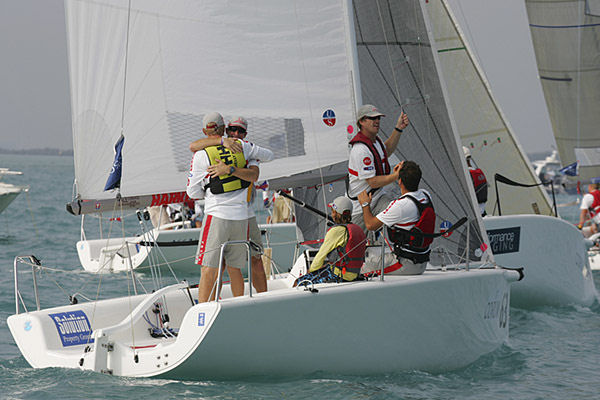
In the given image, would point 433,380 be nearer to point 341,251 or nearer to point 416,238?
point 416,238

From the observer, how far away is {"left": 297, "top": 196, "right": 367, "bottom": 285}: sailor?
612 cm

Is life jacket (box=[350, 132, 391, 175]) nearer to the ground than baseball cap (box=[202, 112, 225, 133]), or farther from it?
nearer to the ground

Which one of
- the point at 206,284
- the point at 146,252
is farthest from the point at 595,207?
the point at 206,284

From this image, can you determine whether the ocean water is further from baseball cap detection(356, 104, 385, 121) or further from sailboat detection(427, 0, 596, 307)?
baseball cap detection(356, 104, 385, 121)

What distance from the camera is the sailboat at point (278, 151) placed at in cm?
566

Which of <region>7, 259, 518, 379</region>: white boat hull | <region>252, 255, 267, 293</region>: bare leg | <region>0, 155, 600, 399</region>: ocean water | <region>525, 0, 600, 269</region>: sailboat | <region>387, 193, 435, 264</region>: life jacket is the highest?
<region>525, 0, 600, 269</region>: sailboat

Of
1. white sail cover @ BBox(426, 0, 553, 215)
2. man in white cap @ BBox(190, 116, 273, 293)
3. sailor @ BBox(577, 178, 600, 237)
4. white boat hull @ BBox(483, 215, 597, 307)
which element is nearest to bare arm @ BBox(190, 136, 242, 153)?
man in white cap @ BBox(190, 116, 273, 293)

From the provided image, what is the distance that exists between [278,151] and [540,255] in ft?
15.0

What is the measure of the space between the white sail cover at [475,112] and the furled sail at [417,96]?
4736 mm

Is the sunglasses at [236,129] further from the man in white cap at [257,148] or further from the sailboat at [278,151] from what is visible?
the sailboat at [278,151]

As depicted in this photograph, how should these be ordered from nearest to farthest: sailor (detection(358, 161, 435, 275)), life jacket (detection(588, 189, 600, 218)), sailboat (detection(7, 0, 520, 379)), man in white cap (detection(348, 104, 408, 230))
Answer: sailboat (detection(7, 0, 520, 379)) → sailor (detection(358, 161, 435, 275)) → man in white cap (detection(348, 104, 408, 230)) → life jacket (detection(588, 189, 600, 218))

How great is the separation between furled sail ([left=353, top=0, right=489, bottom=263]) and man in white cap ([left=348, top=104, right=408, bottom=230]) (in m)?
0.83

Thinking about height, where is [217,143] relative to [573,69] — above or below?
below

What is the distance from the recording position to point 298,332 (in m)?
5.60
